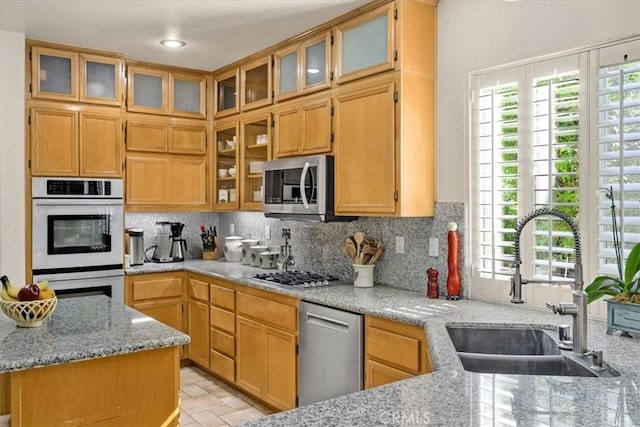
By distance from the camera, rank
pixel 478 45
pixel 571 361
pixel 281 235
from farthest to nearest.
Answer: pixel 281 235
pixel 478 45
pixel 571 361

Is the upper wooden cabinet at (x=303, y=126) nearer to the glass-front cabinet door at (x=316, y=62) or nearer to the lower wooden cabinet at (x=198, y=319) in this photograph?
the glass-front cabinet door at (x=316, y=62)

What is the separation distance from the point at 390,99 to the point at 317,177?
0.72 m

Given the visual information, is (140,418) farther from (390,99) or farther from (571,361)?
(390,99)

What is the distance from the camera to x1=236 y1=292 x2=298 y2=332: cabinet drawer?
337cm

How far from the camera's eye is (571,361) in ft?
6.08

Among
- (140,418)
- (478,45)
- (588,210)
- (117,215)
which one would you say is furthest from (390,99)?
(117,215)

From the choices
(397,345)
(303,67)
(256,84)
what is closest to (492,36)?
(303,67)

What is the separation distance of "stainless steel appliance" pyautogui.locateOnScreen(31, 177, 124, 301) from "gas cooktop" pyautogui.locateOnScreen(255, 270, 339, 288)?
123cm

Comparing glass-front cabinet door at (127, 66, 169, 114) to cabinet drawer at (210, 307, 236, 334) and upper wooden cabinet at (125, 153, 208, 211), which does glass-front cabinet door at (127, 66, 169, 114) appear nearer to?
upper wooden cabinet at (125, 153, 208, 211)

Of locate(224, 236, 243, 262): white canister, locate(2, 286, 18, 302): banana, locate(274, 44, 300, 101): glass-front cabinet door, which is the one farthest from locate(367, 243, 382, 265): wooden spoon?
locate(2, 286, 18, 302): banana

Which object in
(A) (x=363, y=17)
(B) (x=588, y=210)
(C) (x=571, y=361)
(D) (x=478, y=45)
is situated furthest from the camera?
(A) (x=363, y=17)

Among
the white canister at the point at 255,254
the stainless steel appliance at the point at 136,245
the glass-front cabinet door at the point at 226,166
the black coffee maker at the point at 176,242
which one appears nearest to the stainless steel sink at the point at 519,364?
the white canister at the point at 255,254

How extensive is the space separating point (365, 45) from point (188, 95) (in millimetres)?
2226

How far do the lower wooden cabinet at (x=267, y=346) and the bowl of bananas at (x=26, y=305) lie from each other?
1.48 metres
